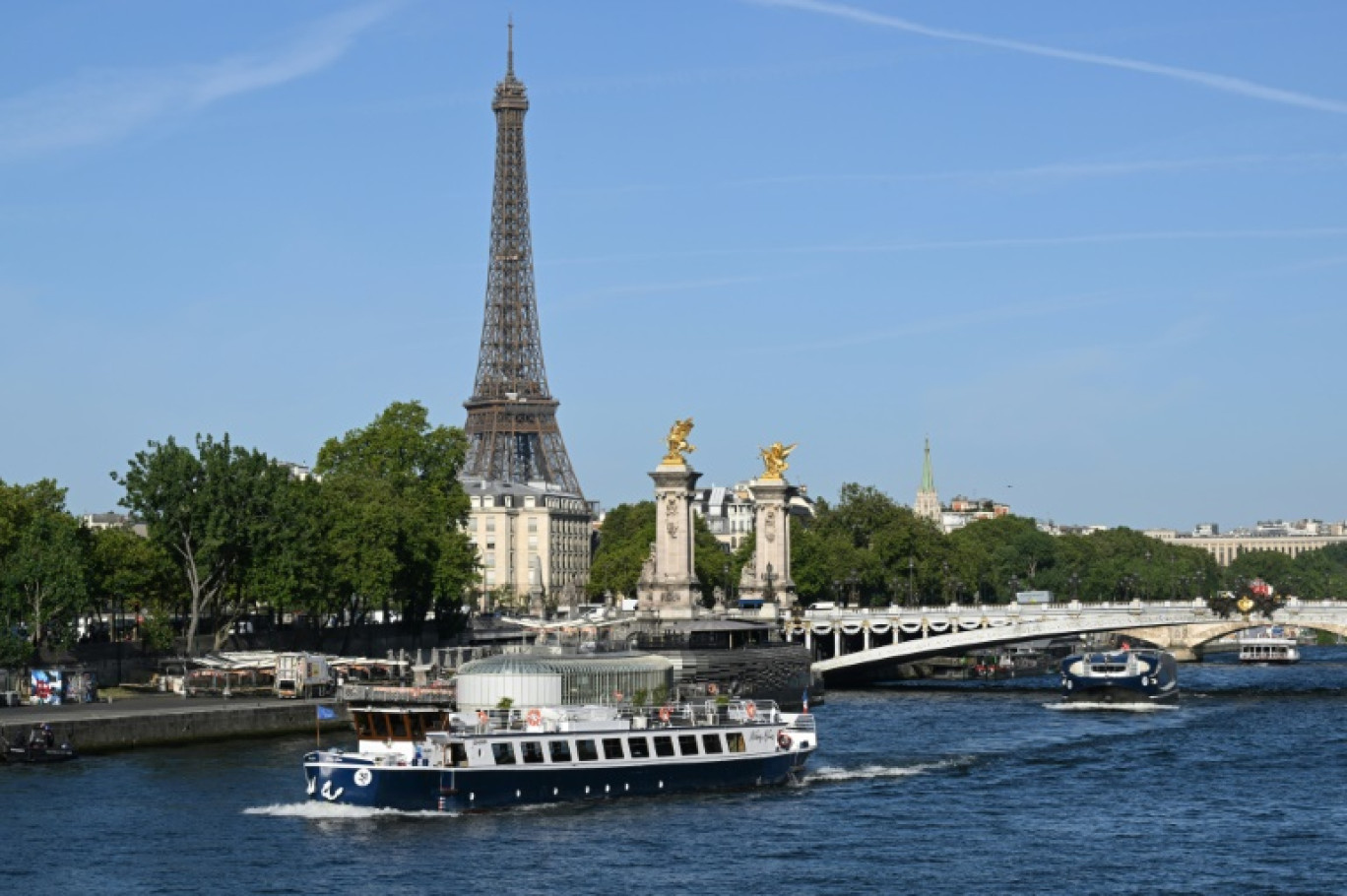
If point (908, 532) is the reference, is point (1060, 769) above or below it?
below

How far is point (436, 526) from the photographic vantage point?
10962cm

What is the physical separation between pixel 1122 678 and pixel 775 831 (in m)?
42.2

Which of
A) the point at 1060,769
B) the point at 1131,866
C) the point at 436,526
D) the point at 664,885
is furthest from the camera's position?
the point at 436,526

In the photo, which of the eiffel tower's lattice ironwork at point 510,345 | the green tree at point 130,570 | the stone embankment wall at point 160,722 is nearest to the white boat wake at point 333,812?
the stone embankment wall at point 160,722

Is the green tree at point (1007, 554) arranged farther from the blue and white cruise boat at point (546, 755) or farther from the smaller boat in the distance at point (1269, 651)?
the blue and white cruise boat at point (546, 755)

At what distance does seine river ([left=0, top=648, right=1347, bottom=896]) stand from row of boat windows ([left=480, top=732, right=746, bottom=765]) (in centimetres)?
118

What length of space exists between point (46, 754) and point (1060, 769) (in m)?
27.1

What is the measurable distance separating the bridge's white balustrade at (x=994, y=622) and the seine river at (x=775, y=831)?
2546 cm

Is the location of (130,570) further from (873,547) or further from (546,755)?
(873,547)

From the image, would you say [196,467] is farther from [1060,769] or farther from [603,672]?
[1060,769]

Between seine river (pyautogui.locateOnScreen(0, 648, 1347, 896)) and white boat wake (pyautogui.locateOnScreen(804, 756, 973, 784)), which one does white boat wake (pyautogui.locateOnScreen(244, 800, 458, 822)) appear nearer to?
seine river (pyautogui.locateOnScreen(0, 648, 1347, 896))

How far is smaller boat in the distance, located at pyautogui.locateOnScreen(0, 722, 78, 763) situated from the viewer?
6175 cm

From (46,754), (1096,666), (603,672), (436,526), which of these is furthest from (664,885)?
(436,526)

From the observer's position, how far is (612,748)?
2231 inches
